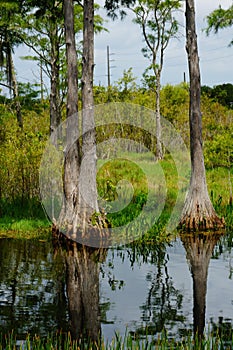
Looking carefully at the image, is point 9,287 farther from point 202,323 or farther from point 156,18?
point 156,18

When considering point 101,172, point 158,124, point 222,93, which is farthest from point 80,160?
point 222,93

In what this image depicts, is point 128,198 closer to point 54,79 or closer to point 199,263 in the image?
point 54,79

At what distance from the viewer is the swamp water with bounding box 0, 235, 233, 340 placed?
19.8 ft

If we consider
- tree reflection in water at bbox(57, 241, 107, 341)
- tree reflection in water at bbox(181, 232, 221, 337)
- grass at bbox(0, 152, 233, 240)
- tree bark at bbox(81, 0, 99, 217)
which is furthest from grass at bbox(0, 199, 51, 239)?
tree reflection in water at bbox(181, 232, 221, 337)

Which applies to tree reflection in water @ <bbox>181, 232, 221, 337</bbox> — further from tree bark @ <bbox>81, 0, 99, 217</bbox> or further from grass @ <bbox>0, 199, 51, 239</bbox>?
grass @ <bbox>0, 199, 51, 239</bbox>

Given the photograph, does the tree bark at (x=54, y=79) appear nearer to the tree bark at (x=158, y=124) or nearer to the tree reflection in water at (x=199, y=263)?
the tree bark at (x=158, y=124)

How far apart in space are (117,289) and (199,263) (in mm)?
1943

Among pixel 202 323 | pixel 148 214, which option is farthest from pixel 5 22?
pixel 202 323

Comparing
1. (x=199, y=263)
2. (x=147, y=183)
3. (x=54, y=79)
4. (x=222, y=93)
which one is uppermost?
(x=222, y=93)

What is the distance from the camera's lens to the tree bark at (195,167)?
38.1ft

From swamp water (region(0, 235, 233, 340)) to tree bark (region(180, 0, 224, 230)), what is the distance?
1028 millimetres

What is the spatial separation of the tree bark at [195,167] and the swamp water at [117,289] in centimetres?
103

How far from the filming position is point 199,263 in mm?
8961

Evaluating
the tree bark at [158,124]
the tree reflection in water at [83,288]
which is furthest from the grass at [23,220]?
the tree bark at [158,124]
